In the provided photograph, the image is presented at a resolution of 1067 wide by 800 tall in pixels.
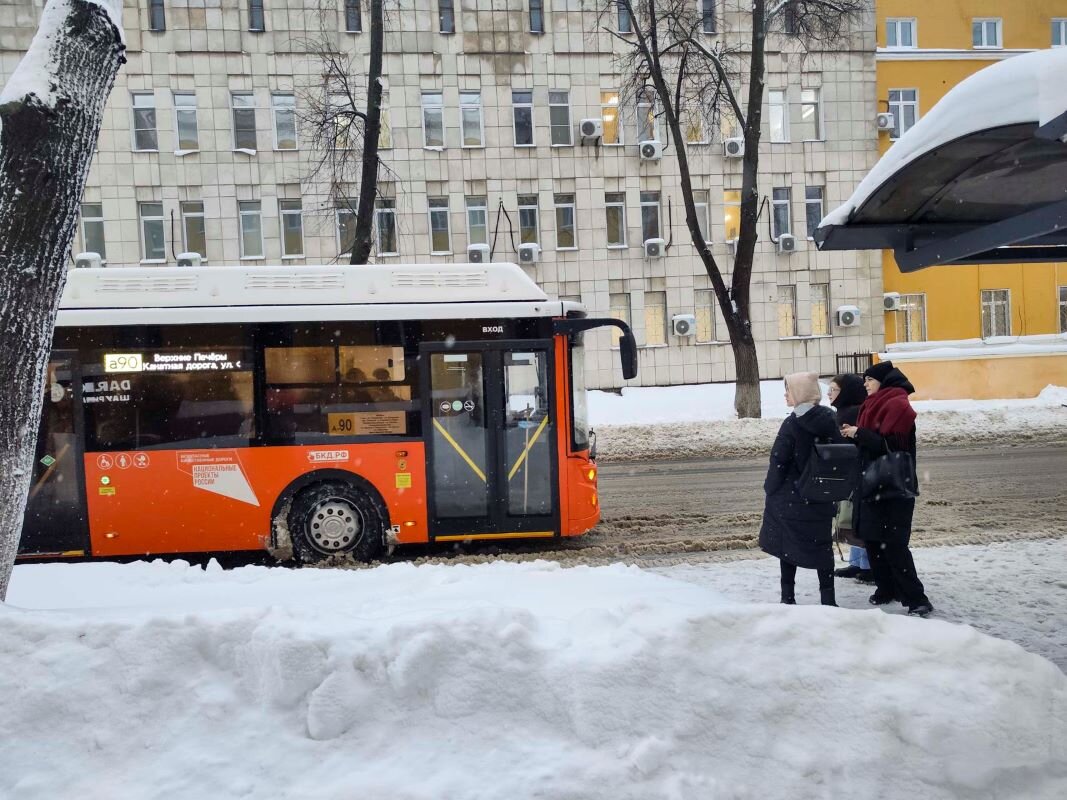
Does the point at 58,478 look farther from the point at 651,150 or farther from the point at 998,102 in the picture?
the point at 651,150

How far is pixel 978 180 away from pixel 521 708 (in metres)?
4.53

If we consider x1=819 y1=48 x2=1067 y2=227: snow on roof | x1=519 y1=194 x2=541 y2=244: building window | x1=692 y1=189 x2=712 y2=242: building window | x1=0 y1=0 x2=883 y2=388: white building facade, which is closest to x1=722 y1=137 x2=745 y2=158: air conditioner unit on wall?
x1=0 y1=0 x2=883 y2=388: white building facade

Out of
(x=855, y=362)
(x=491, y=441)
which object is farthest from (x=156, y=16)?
(x=855, y=362)

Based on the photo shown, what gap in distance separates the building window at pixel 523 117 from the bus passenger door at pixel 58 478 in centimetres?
2307

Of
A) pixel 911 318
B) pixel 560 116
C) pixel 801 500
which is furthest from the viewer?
pixel 911 318

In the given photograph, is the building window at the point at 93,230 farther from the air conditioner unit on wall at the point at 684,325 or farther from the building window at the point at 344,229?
the air conditioner unit on wall at the point at 684,325

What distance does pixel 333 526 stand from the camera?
8.58m

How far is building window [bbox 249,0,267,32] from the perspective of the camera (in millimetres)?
27703

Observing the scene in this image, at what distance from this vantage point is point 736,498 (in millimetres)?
11594

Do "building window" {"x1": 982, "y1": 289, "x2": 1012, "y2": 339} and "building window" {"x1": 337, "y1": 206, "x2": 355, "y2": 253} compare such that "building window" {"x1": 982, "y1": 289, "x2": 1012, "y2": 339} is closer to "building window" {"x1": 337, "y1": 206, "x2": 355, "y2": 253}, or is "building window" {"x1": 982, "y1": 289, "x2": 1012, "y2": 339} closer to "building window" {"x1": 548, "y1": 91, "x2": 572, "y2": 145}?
"building window" {"x1": 548, "y1": 91, "x2": 572, "y2": 145}

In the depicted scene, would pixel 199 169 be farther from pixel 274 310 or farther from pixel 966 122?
pixel 966 122

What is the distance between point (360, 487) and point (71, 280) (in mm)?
3648

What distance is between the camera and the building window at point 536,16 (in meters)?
28.8

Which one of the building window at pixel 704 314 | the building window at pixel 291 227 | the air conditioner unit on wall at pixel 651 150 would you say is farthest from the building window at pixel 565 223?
the building window at pixel 291 227
